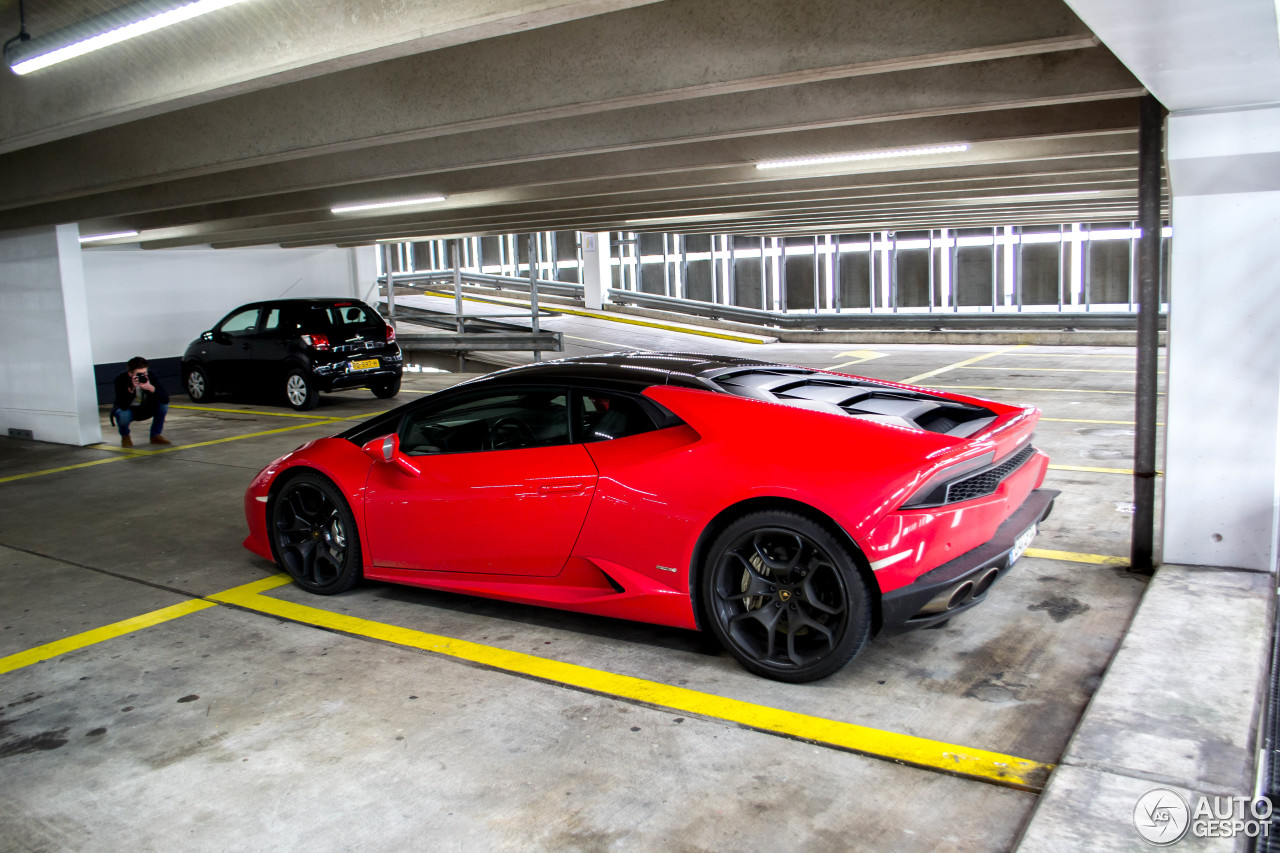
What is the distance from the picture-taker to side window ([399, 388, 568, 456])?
4.07 metres

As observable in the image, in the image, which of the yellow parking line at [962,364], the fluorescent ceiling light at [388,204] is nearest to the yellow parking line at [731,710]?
the fluorescent ceiling light at [388,204]

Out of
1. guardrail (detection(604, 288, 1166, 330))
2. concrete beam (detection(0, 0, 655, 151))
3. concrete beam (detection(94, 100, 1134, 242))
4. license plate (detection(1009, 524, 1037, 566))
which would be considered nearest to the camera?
license plate (detection(1009, 524, 1037, 566))

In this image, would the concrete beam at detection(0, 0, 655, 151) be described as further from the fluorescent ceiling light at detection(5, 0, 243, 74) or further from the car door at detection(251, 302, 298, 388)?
the car door at detection(251, 302, 298, 388)

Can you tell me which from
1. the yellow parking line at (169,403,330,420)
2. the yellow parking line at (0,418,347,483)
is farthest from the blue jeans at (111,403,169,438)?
the yellow parking line at (169,403,330,420)

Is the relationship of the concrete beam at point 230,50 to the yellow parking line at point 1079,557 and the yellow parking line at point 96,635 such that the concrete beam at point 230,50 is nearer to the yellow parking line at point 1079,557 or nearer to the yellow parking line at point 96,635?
the yellow parking line at point 96,635

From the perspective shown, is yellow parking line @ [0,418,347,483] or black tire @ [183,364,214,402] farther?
black tire @ [183,364,214,402]

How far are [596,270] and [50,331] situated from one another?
19.7 metres

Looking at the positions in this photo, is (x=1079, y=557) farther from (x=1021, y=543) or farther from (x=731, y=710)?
(x=731, y=710)

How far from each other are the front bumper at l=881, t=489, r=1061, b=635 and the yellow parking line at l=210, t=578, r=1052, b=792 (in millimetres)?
405

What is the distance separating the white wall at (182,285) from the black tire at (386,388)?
5.17 meters

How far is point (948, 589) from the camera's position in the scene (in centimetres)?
323

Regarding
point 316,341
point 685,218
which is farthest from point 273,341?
point 685,218

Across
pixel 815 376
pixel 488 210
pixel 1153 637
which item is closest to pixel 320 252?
pixel 488 210

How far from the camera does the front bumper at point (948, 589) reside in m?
3.20
